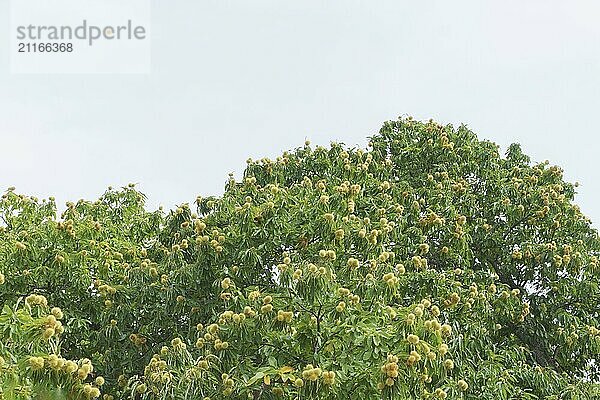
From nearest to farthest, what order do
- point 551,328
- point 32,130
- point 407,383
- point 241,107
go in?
point 407,383 → point 551,328 → point 32,130 → point 241,107

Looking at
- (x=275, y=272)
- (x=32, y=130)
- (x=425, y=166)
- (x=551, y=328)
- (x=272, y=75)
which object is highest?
(x=272, y=75)

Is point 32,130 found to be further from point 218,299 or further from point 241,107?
point 218,299

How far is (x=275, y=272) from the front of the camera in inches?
309

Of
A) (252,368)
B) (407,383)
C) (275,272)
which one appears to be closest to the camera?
(407,383)

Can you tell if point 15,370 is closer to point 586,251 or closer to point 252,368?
point 252,368

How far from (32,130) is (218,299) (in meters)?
6.98

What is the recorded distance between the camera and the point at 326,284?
19.5 ft

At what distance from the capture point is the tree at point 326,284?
571cm

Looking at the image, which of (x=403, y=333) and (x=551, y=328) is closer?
(x=403, y=333)

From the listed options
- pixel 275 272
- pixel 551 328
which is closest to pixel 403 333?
pixel 275 272

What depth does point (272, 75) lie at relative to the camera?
51.3 ft

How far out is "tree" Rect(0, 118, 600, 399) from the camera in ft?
18.7

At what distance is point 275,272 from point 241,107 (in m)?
8.05

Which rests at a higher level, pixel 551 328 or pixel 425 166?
pixel 425 166
